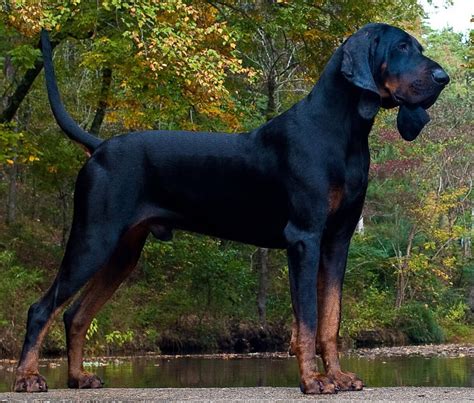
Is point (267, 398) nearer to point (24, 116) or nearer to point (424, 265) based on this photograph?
point (24, 116)

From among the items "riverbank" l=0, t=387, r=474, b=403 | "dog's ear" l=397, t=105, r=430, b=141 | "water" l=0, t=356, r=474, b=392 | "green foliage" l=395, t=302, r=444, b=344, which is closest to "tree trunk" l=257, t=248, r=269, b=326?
"water" l=0, t=356, r=474, b=392

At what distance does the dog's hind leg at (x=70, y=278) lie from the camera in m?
7.06

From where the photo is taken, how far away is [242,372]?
1797 centimetres

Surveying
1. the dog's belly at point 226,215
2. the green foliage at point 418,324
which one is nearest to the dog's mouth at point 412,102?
the dog's belly at point 226,215

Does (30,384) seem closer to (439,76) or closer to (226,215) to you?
(226,215)

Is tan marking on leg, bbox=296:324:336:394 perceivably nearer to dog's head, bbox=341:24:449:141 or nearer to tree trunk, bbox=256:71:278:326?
dog's head, bbox=341:24:449:141

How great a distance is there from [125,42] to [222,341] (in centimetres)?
915

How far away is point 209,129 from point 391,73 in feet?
53.9

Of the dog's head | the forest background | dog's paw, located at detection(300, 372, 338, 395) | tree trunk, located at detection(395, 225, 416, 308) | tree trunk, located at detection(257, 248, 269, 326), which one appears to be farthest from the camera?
tree trunk, located at detection(395, 225, 416, 308)

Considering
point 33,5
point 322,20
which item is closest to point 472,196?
point 322,20

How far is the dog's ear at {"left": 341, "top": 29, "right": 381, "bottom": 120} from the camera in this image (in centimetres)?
667

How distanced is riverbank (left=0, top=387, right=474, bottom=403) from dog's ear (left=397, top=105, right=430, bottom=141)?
69.9 inches

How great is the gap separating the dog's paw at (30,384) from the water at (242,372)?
17.1ft

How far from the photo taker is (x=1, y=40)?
71.6 ft
